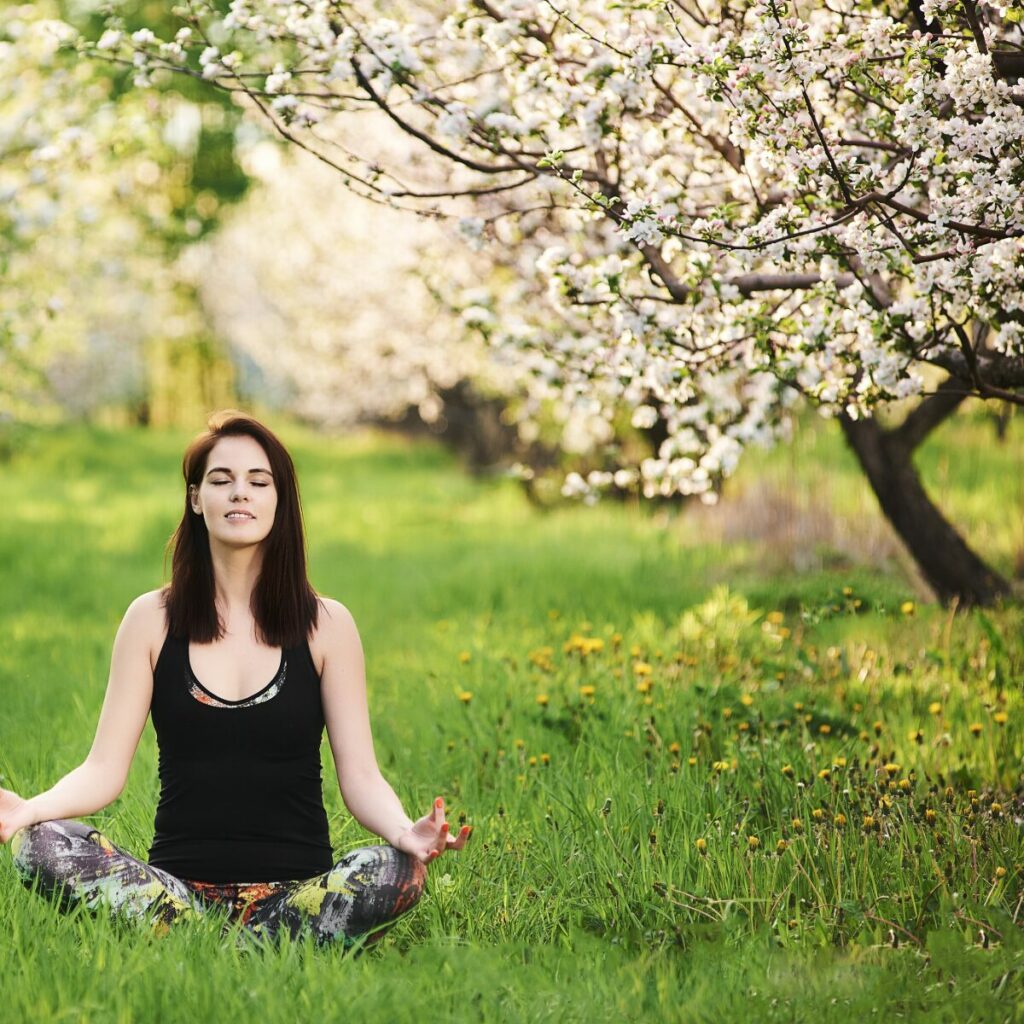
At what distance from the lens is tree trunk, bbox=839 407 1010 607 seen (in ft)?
22.3

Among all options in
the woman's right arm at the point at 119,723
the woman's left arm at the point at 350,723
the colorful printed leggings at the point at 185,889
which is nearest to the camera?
the colorful printed leggings at the point at 185,889

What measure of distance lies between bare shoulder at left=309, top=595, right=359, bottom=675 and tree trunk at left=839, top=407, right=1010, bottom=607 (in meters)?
3.92

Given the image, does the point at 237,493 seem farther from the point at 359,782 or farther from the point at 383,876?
the point at 383,876

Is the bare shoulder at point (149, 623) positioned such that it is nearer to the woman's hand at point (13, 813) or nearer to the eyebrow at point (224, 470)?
the eyebrow at point (224, 470)

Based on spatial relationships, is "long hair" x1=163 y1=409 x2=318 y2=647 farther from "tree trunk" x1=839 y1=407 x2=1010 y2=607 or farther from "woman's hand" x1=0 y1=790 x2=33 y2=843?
"tree trunk" x1=839 y1=407 x2=1010 y2=607

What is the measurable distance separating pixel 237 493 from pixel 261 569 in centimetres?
23

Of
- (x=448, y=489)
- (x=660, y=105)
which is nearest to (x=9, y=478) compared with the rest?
(x=448, y=489)

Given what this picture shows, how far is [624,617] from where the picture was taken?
723 centimetres

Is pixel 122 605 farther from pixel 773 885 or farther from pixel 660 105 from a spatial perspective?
pixel 773 885

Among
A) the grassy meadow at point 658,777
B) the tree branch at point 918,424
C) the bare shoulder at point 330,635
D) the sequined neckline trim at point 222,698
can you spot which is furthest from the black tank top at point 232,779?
the tree branch at point 918,424

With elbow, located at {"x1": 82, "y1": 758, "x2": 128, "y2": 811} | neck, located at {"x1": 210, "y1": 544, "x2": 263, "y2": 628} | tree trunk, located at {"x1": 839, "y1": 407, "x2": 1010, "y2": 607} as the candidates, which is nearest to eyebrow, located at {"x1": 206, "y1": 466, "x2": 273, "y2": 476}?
neck, located at {"x1": 210, "y1": 544, "x2": 263, "y2": 628}

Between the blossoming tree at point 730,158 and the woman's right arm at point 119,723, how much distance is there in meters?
1.75

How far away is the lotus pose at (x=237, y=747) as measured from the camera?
3.25 metres

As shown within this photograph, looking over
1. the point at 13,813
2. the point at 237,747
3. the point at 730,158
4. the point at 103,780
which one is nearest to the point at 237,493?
the point at 237,747
